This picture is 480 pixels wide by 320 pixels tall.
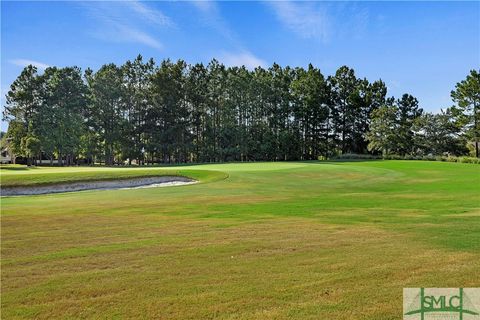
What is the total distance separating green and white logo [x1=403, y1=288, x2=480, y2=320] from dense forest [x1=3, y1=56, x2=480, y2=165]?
6546 centimetres

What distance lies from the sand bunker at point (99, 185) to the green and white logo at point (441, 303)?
70.4 feet

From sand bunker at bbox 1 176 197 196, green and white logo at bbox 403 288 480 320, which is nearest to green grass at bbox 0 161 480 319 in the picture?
green and white logo at bbox 403 288 480 320

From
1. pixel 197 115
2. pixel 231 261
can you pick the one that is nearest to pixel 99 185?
pixel 231 261

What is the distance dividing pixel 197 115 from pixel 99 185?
49148 mm

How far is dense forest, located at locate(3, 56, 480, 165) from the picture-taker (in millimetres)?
67188

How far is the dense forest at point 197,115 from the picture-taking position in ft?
220

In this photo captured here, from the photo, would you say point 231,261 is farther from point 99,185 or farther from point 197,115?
point 197,115

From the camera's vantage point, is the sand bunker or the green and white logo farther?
the sand bunker

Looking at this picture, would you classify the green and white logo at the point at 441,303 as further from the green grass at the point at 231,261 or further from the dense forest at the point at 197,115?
the dense forest at the point at 197,115

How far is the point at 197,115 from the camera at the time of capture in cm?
7325

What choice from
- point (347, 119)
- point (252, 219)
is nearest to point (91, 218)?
point (252, 219)

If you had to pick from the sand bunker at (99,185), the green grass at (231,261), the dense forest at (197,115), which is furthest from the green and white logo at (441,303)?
the dense forest at (197,115)

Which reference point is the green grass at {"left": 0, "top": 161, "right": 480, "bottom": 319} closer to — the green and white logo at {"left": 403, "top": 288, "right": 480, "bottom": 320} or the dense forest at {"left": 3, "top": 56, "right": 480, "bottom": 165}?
the green and white logo at {"left": 403, "top": 288, "right": 480, "bottom": 320}

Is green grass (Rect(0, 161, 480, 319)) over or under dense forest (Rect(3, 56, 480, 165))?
under
